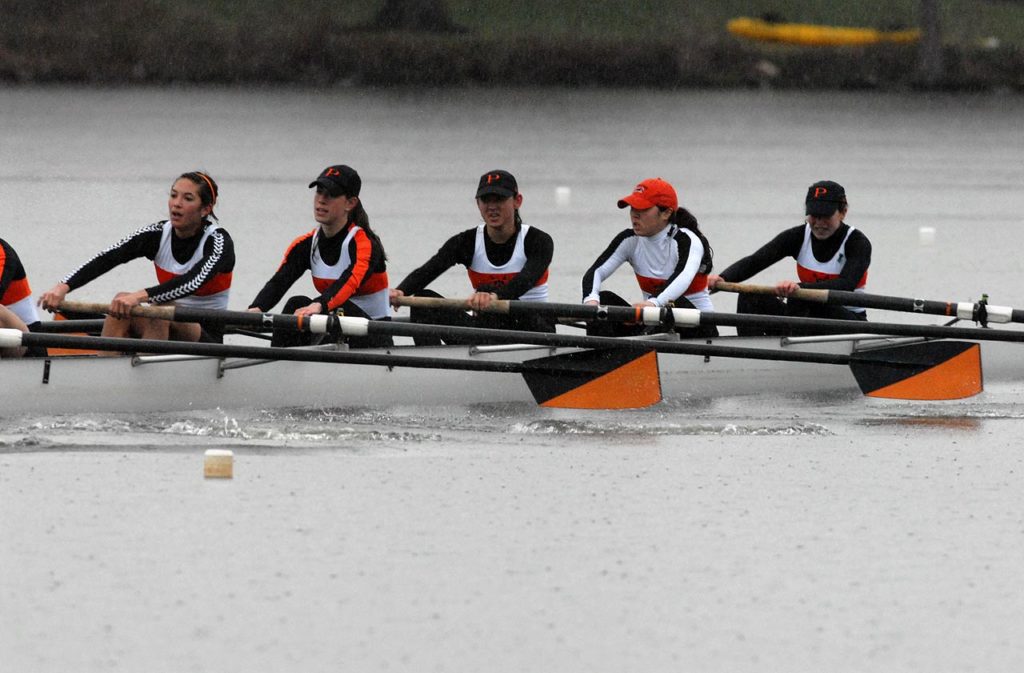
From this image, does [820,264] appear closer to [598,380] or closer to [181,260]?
[598,380]

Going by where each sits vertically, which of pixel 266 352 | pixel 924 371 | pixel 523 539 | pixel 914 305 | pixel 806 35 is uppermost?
pixel 806 35

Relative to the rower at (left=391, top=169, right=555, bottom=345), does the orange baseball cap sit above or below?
above

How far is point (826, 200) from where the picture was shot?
1193cm

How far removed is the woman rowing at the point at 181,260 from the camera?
10.4m

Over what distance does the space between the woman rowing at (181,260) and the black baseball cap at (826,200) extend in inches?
148

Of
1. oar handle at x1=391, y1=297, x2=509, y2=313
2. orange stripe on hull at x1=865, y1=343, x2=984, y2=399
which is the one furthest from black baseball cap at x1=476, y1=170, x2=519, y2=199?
orange stripe on hull at x1=865, y1=343, x2=984, y2=399

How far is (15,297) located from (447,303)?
2433 millimetres

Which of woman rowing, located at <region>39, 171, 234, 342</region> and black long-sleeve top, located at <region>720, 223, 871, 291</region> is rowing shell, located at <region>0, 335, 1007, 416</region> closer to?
woman rowing, located at <region>39, 171, 234, 342</region>

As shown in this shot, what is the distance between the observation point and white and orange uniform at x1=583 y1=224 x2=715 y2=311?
1169 centimetres

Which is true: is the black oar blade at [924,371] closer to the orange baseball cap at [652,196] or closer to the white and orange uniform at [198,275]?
the orange baseball cap at [652,196]

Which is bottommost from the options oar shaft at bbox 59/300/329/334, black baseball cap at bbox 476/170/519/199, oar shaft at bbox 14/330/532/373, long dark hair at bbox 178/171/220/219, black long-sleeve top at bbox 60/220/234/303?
oar shaft at bbox 14/330/532/373

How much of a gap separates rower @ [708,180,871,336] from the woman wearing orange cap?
0.23 metres

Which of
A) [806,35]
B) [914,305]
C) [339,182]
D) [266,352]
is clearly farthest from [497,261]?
[806,35]

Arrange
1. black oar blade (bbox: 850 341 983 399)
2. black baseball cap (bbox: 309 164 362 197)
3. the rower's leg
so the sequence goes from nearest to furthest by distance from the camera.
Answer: the rower's leg → black baseball cap (bbox: 309 164 362 197) → black oar blade (bbox: 850 341 983 399)
